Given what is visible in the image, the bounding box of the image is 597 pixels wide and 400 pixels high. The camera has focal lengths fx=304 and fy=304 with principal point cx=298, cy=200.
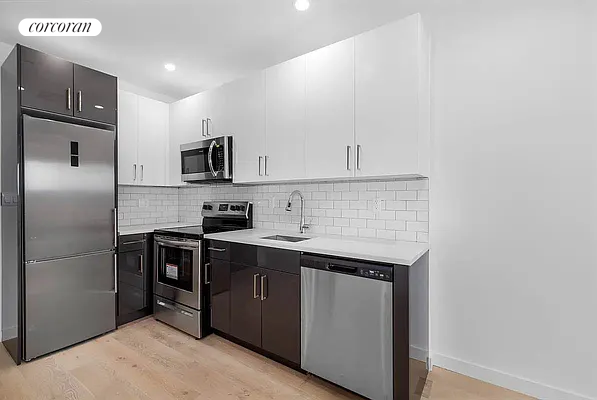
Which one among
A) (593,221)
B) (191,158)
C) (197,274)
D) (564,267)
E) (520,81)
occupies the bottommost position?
(197,274)

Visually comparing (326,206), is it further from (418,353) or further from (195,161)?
(195,161)

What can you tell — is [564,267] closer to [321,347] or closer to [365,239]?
[365,239]

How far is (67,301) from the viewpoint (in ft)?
8.41

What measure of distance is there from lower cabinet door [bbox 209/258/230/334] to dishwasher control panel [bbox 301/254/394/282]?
88 centimetres

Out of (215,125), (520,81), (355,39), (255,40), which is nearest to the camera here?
(520,81)

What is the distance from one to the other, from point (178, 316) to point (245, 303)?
89 cm

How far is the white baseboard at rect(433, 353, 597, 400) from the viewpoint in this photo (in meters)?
1.86

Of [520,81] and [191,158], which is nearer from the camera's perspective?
[520,81]

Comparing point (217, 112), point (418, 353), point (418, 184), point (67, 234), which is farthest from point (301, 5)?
point (67, 234)

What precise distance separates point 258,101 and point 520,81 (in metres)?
2.01

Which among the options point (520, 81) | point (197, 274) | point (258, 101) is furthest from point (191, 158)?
point (520, 81)

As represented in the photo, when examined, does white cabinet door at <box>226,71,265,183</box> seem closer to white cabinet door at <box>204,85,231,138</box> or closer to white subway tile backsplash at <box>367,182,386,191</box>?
white cabinet door at <box>204,85,231,138</box>

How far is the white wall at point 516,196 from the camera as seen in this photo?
5.91 feet

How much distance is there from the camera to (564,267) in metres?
1.85
